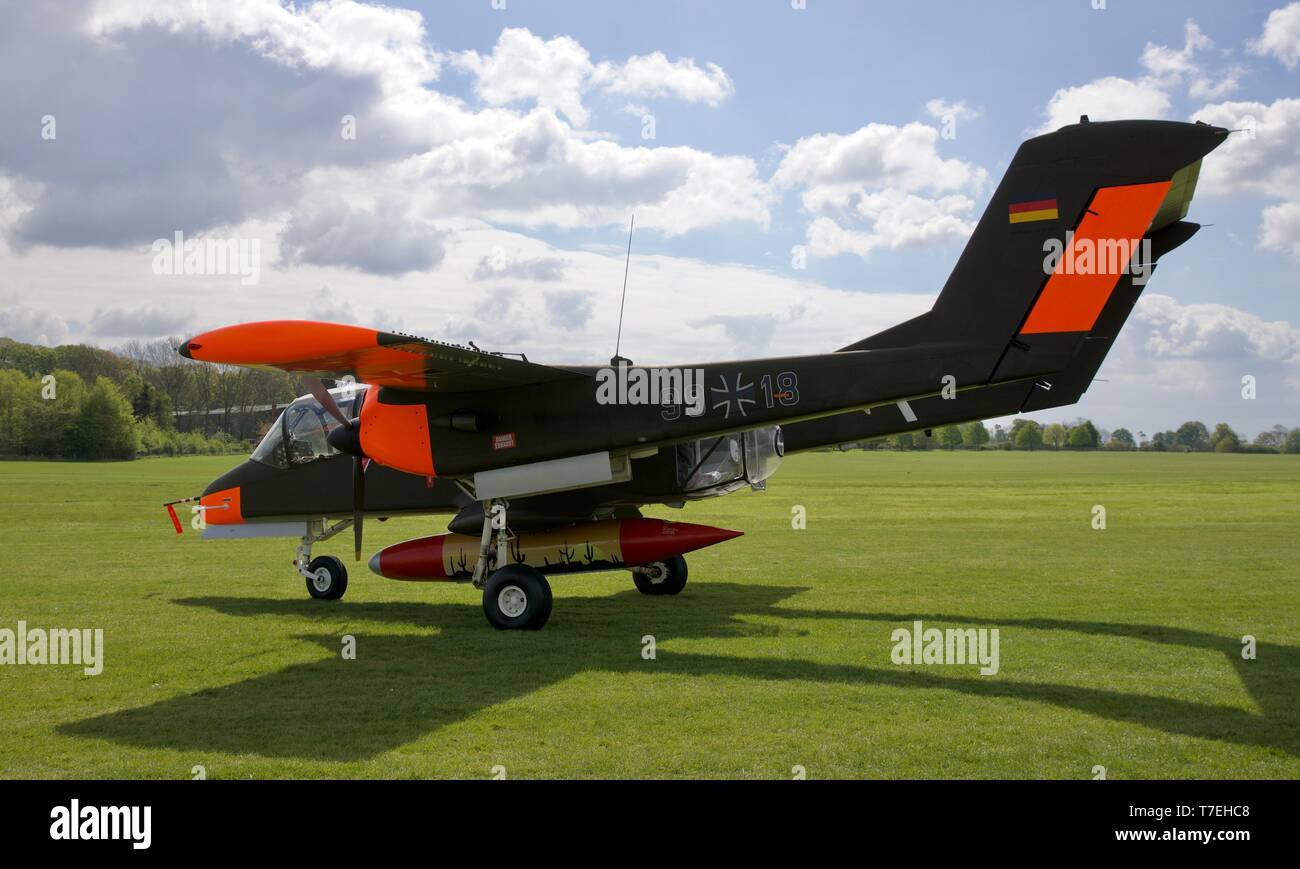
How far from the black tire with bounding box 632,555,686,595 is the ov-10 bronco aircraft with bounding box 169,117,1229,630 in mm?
32

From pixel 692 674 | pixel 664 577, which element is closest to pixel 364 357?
pixel 692 674

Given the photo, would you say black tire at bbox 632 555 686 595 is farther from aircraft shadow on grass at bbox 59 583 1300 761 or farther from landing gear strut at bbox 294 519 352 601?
landing gear strut at bbox 294 519 352 601

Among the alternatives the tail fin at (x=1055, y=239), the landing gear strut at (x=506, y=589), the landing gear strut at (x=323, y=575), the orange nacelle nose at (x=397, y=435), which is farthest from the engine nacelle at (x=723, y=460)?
the landing gear strut at (x=323, y=575)

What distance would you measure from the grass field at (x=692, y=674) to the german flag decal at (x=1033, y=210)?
4.59 metres

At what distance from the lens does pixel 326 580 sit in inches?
594

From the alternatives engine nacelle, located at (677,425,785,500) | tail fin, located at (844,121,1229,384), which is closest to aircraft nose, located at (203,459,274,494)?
engine nacelle, located at (677,425,785,500)

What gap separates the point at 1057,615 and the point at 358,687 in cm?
890

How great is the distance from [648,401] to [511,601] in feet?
9.66

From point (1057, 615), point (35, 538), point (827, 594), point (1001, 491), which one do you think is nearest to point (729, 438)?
point (827, 594)

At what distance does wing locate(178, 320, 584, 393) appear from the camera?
9094 millimetres

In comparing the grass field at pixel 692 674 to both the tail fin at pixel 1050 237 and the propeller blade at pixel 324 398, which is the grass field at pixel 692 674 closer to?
the propeller blade at pixel 324 398

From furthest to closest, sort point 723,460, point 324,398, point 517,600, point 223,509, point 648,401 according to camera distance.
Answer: point 223,509 < point 723,460 < point 324,398 < point 517,600 < point 648,401

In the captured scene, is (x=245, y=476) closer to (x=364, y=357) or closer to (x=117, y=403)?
(x=364, y=357)

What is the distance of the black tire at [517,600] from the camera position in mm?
11609
